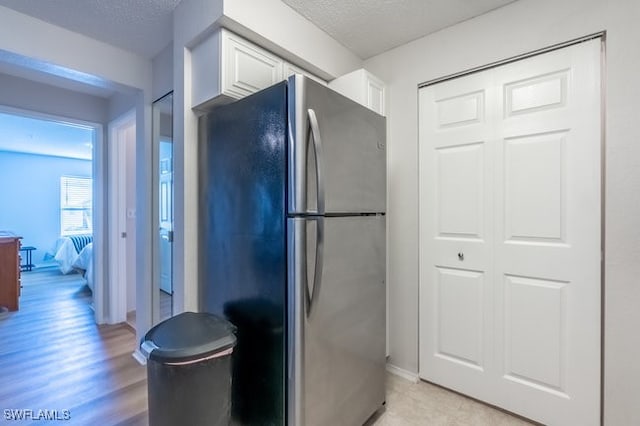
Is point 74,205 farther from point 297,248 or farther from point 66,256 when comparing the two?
point 297,248

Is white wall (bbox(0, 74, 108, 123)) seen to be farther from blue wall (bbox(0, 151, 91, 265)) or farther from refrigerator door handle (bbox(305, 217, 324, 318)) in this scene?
blue wall (bbox(0, 151, 91, 265))

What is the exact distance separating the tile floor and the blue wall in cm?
785

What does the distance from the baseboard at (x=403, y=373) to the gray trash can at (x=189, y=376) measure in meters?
1.38

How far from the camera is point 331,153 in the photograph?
1373 millimetres

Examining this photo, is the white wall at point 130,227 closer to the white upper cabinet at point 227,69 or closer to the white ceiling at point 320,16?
the white ceiling at point 320,16

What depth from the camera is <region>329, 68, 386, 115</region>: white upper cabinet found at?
2.00 metres

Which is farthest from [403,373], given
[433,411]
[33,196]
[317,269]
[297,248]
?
[33,196]

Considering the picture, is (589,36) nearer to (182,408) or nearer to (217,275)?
(217,275)

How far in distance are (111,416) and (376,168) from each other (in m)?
2.18

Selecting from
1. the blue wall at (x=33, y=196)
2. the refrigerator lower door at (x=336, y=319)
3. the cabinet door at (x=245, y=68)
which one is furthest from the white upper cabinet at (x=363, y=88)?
the blue wall at (x=33, y=196)

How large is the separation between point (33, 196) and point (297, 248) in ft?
25.8

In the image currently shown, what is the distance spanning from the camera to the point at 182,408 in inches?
45.7

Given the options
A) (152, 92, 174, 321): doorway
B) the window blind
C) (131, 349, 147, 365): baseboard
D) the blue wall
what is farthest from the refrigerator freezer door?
the window blind

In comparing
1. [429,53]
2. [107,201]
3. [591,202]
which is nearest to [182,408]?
[591,202]
